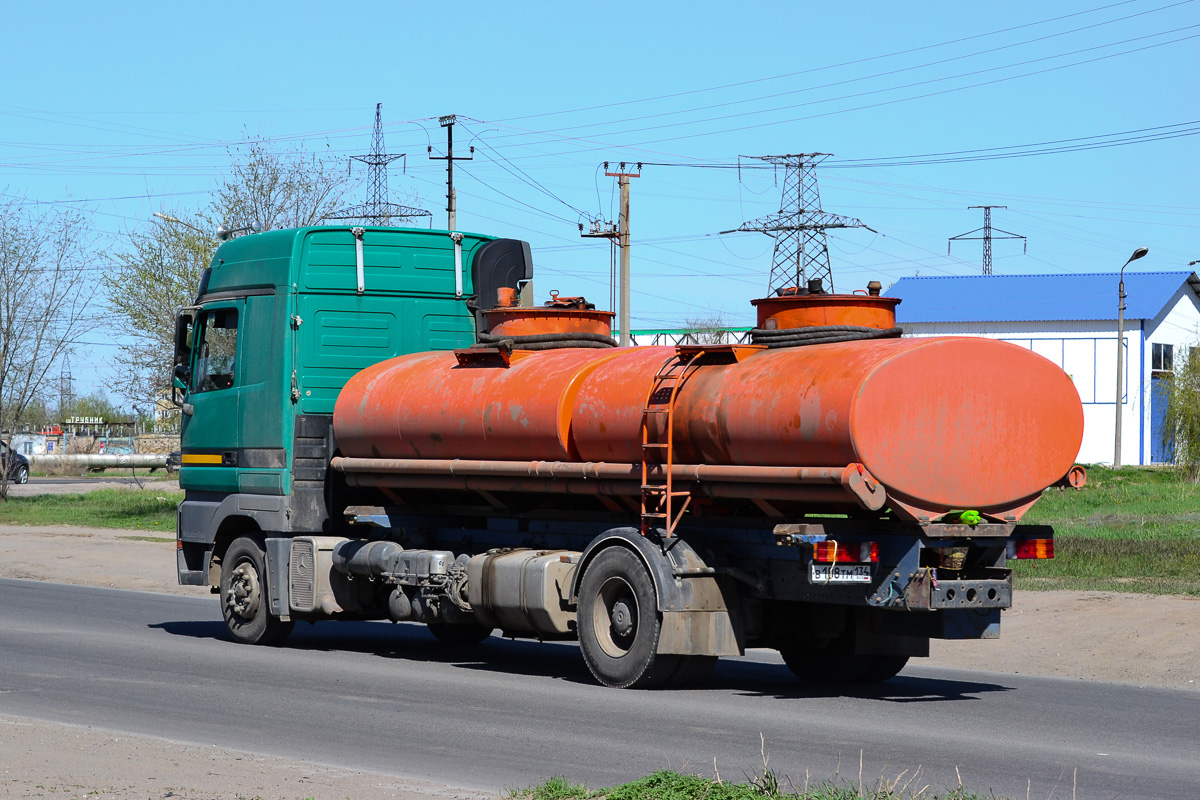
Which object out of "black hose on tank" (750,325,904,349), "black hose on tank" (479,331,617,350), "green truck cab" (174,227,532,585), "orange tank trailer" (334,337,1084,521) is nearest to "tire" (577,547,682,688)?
"orange tank trailer" (334,337,1084,521)

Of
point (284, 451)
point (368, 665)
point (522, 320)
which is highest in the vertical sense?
point (522, 320)

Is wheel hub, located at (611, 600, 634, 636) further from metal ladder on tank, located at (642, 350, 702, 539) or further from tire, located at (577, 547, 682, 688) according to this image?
metal ladder on tank, located at (642, 350, 702, 539)

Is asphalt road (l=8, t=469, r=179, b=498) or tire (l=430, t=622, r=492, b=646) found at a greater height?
asphalt road (l=8, t=469, r=179, b=498)

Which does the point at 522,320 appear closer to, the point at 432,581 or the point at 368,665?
the point at 432,581

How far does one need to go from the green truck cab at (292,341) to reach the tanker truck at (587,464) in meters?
0.03

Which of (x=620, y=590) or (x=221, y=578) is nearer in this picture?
(x=620, y=590)

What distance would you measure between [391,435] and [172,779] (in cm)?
639

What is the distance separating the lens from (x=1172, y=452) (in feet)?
190

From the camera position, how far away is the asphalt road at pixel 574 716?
8398mm

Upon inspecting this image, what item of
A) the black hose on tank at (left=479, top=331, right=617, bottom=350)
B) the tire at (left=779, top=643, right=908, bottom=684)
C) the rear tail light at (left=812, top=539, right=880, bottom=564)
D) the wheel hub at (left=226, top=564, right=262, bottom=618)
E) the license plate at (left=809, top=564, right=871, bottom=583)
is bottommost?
the tire at (left=779, top=643, right=908, bottom=684)

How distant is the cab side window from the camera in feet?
50.5

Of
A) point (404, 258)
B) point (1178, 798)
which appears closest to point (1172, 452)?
point (404, 258)

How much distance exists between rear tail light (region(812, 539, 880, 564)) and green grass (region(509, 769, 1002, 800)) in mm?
2964

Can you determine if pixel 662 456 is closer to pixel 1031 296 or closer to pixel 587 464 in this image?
pixel 587 464
